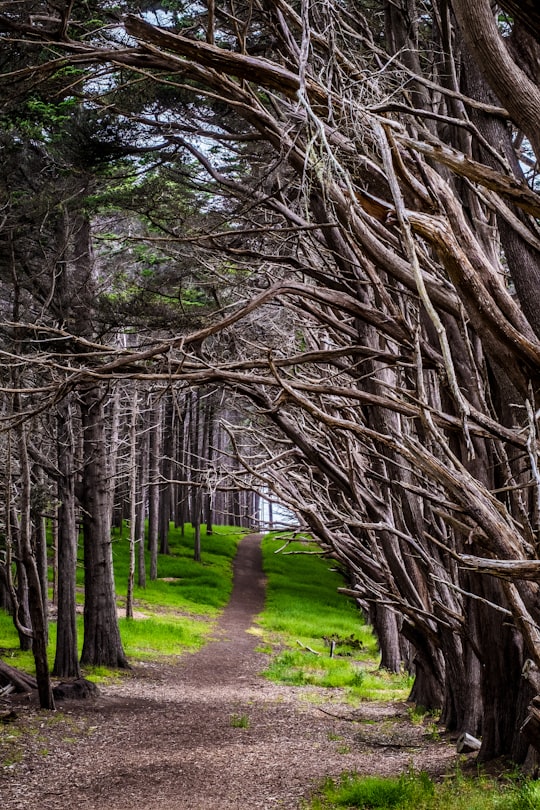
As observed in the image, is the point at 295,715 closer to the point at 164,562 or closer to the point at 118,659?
the point at 118,659

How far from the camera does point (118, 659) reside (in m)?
15.9

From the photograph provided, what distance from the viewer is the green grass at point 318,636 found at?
1486 centimetres

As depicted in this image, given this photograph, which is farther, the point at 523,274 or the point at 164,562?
the point at 164,562

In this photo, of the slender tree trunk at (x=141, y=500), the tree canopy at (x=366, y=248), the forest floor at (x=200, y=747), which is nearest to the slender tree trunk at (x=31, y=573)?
the forest floor at (x=200, y=747)

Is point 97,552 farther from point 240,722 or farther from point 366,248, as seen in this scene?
point 366,248

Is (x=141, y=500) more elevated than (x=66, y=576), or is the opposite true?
(x=141, y=500)

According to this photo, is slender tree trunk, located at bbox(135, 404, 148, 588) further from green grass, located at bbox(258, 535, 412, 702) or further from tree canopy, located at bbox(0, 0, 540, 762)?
tree canopy, located at bbox(0, 0, 540, 762)

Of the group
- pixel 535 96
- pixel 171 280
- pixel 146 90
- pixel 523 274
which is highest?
pixel 146 90

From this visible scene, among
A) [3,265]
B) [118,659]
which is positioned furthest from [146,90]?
[118,659]

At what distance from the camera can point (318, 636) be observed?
920 inches

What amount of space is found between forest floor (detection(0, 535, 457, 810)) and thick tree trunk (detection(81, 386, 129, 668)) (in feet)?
4.15

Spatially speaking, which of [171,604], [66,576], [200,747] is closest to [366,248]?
[200,747]

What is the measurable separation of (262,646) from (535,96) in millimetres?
18719

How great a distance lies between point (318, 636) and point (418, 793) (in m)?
17.5
